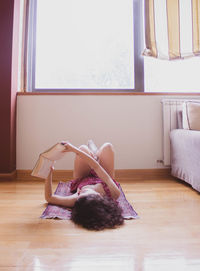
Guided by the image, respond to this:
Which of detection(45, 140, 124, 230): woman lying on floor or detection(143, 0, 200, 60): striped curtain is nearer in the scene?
detection(45, 140, 124, 230): woman lying on floor

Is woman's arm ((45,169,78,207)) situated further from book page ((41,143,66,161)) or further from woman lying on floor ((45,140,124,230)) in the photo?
book page ((41,143,66,161))

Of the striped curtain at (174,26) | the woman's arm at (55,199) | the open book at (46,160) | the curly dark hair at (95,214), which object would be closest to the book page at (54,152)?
the open book at (46,160)

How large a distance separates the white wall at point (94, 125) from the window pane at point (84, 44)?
276 mm

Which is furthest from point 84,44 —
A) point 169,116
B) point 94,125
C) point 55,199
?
point 55,199

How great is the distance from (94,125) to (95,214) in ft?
4.71

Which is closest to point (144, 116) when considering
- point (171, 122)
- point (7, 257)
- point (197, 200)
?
point (171, 122)

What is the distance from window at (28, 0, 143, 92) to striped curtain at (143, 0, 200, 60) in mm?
165

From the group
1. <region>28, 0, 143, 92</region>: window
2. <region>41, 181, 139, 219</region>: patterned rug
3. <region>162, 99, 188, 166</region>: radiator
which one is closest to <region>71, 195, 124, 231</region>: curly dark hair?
<region>41, 181, 139, 219</region>: patterned rug

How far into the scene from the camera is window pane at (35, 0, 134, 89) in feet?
8.56

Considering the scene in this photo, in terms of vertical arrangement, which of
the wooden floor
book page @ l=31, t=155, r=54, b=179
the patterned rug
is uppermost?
book page @ l=31, t=155, r=54, b=179

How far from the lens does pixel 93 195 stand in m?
1.16

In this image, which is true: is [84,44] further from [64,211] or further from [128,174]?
[64,211]

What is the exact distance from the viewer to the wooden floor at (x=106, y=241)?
2.60ft

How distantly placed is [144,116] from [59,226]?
1.67 m
